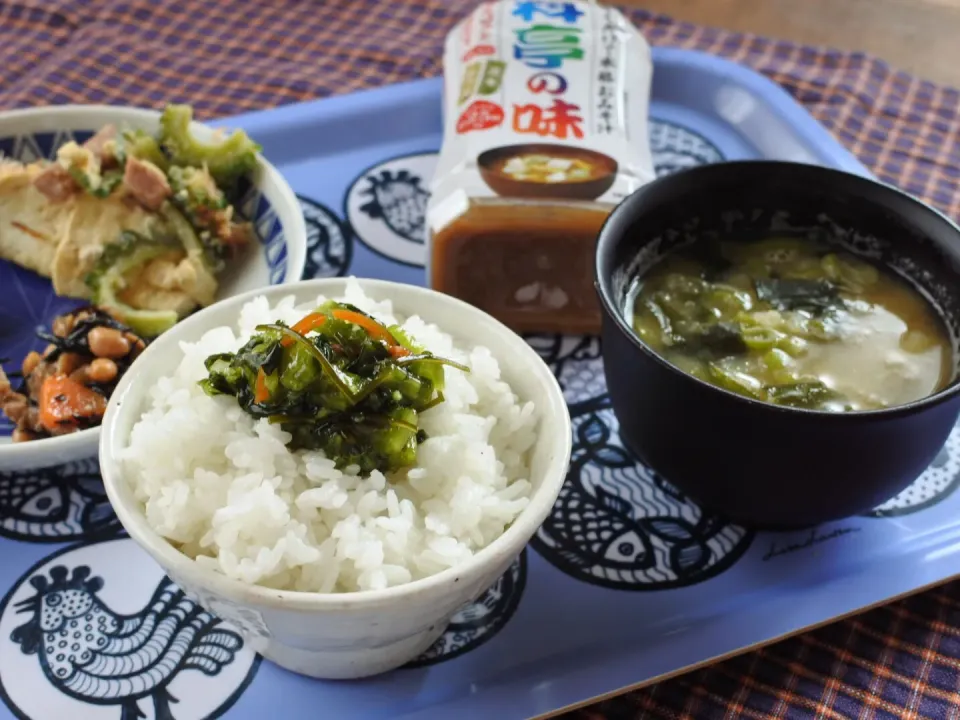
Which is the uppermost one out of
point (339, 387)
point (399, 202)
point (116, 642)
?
point (339, 387)

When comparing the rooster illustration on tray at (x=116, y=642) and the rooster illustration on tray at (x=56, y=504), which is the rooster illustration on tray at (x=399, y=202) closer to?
the rooster illustration on tray at (x=56, y=504)

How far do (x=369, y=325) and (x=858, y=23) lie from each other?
3.29m

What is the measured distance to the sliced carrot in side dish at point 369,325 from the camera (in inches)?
56.6

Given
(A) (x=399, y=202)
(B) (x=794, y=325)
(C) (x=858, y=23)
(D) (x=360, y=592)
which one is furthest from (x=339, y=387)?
(C) (x=858, y=23)

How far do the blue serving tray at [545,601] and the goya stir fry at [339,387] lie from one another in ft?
1.28

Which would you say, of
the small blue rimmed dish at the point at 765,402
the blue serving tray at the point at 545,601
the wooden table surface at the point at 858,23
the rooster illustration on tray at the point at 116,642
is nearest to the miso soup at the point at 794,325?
the small blue rimmed dish at the point at 765,402

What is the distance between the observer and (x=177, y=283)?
6.90 feet

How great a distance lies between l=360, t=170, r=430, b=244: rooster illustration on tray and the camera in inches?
95.6

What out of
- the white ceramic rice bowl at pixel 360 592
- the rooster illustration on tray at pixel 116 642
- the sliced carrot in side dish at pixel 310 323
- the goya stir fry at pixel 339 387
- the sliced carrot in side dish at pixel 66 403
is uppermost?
the sliced carrot in side dish at pixel 310 323

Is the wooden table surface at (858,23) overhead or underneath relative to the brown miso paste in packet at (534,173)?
underneath

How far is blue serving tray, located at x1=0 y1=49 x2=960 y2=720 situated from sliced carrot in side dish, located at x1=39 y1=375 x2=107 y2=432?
0.11m

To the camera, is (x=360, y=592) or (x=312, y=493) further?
(x=312, y=493)

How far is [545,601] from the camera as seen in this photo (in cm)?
159

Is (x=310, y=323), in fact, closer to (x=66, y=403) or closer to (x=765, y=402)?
(x=66, y=403)
